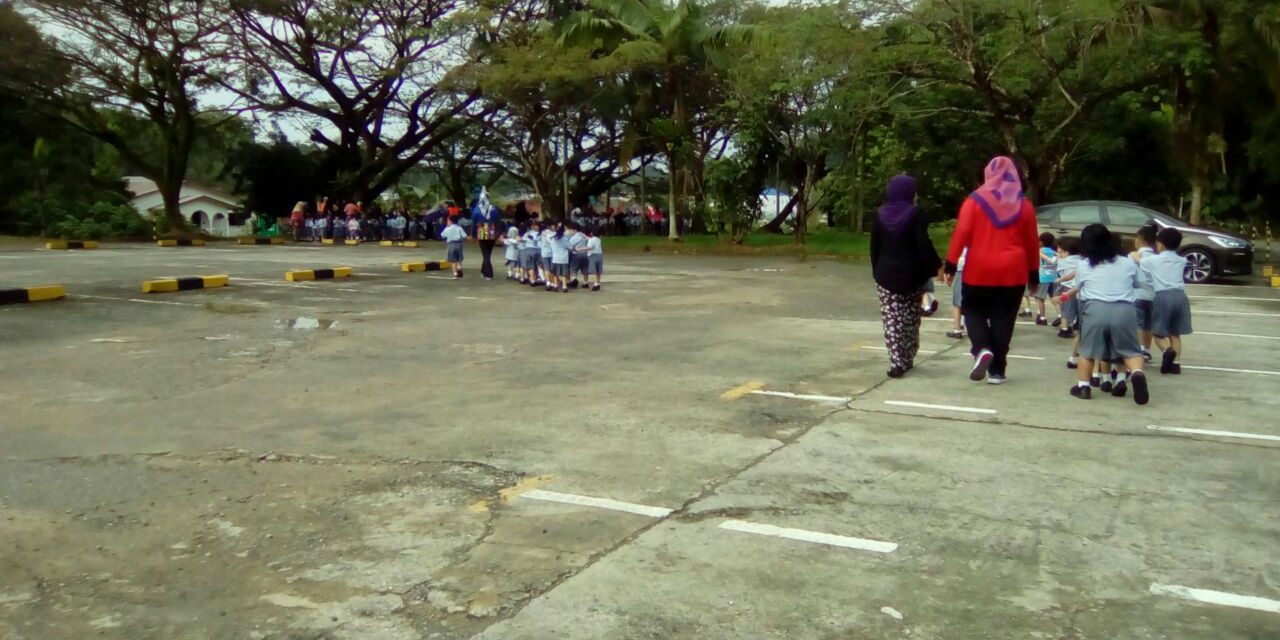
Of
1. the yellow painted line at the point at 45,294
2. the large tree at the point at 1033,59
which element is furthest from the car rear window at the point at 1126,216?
the yellow painted line at the point at 45,294

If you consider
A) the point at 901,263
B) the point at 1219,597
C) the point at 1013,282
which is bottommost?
the point at 1219,597

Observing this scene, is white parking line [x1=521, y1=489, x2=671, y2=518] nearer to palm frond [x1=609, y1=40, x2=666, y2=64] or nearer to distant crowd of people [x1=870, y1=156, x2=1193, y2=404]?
distant crowd of people [x1=870, y1=156, x2=1193, y2=404]

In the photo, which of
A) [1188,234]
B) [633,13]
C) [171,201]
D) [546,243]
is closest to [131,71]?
[171,201]

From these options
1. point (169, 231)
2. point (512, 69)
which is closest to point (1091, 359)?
point (512, 69)

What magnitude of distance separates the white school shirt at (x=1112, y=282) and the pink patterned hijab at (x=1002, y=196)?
684mm

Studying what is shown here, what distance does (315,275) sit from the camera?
1814 centimetres

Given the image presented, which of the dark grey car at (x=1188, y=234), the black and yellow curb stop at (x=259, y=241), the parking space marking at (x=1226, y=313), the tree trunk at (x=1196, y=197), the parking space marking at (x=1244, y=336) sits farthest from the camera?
the black and yellow curb stop at (x=259, y=241)

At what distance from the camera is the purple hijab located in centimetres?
830

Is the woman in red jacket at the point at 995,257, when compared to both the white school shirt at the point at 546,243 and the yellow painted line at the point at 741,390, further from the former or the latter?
the white school shirt at the point at 546,243

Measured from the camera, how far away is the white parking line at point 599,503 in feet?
15.9

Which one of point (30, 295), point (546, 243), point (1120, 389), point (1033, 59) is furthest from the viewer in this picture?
point (1033, 59)

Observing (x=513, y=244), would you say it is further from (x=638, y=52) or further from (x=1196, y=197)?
(x=1196, y=197)

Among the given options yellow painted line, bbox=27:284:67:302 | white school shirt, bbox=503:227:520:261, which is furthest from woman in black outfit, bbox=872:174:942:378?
yellow painted line, bbox=27:284:67:302

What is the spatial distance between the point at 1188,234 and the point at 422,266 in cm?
1397
